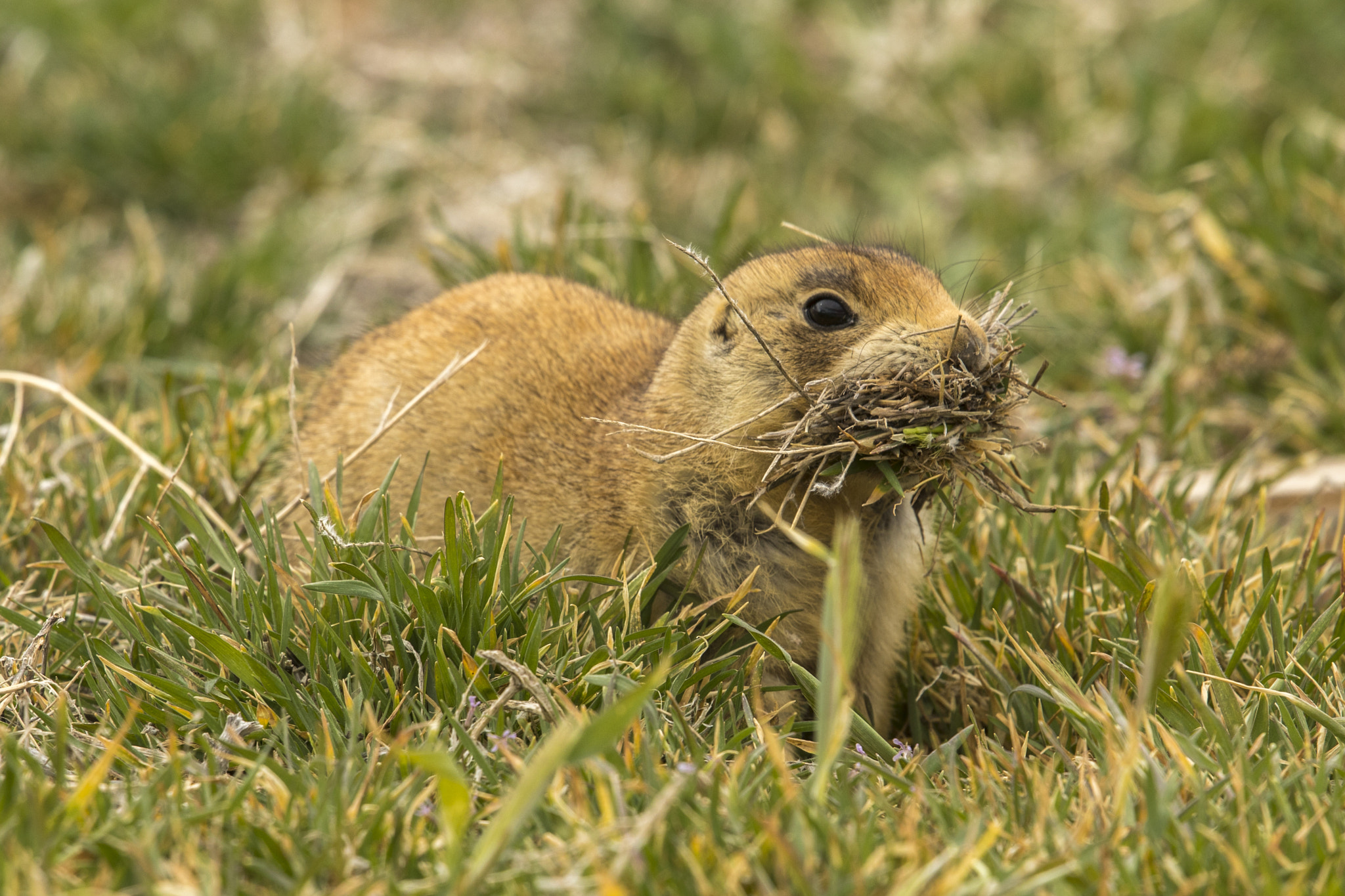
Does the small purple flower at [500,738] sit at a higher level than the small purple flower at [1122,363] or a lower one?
lower

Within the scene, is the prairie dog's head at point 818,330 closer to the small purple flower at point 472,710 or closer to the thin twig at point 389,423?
the thin twig at point 389,423

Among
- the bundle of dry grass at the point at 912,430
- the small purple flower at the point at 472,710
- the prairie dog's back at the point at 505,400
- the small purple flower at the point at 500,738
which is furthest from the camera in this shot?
the prairie dog's back at the point at 505,400

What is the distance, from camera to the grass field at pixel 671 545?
244cm

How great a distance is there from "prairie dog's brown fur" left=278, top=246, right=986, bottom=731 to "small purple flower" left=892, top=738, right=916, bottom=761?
0.22 meters

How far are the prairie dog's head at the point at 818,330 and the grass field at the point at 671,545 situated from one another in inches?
18.3

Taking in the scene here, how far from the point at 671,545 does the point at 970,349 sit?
0.91m

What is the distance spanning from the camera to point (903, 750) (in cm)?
303

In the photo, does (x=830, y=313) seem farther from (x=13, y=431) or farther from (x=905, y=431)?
(x=13, y=431)

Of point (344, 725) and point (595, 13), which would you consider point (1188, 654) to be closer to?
point (344, 725)

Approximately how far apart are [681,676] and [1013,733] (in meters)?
0.78

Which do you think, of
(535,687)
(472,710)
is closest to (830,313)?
(535,687)

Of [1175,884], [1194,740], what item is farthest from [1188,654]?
[1175,884]

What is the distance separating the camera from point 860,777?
2754 millimetres

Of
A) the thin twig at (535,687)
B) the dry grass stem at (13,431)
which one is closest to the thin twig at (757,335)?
the thin twig at (535,687)
